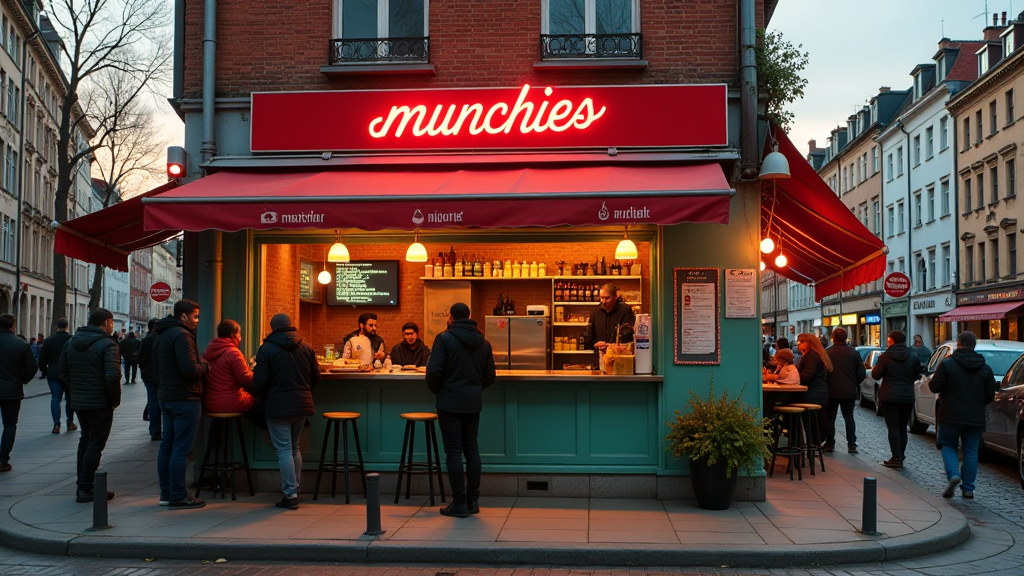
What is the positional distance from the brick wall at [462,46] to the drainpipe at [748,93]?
276 mm

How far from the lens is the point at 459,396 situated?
858 centimetres

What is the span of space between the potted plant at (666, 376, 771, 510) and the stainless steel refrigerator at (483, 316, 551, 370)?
377 cm

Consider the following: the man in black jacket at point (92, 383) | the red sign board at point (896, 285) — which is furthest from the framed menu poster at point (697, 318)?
the red sign board at point (896, 285)

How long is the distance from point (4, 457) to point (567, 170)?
834 cm

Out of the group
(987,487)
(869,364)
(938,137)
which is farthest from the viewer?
(938,137)

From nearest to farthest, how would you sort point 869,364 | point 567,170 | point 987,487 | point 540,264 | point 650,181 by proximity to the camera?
1. point 650,181
2. point 567,170
3. point 987,487
4. point 540,264
5. point 869,364

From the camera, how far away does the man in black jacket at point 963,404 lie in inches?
392

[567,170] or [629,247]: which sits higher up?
[567,170]

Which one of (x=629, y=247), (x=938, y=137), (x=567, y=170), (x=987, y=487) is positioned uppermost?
(x=938, y=137)

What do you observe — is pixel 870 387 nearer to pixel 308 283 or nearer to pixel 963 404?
pixel 963 404

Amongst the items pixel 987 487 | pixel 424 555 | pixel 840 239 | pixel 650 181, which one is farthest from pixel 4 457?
pixel 987 487

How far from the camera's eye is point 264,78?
10.3 meters

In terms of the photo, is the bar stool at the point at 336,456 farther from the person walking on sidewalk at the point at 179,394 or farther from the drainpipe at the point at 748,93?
the drainpipe at the point at 748,93

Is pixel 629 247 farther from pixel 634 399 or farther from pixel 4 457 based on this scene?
pixel 4 457
